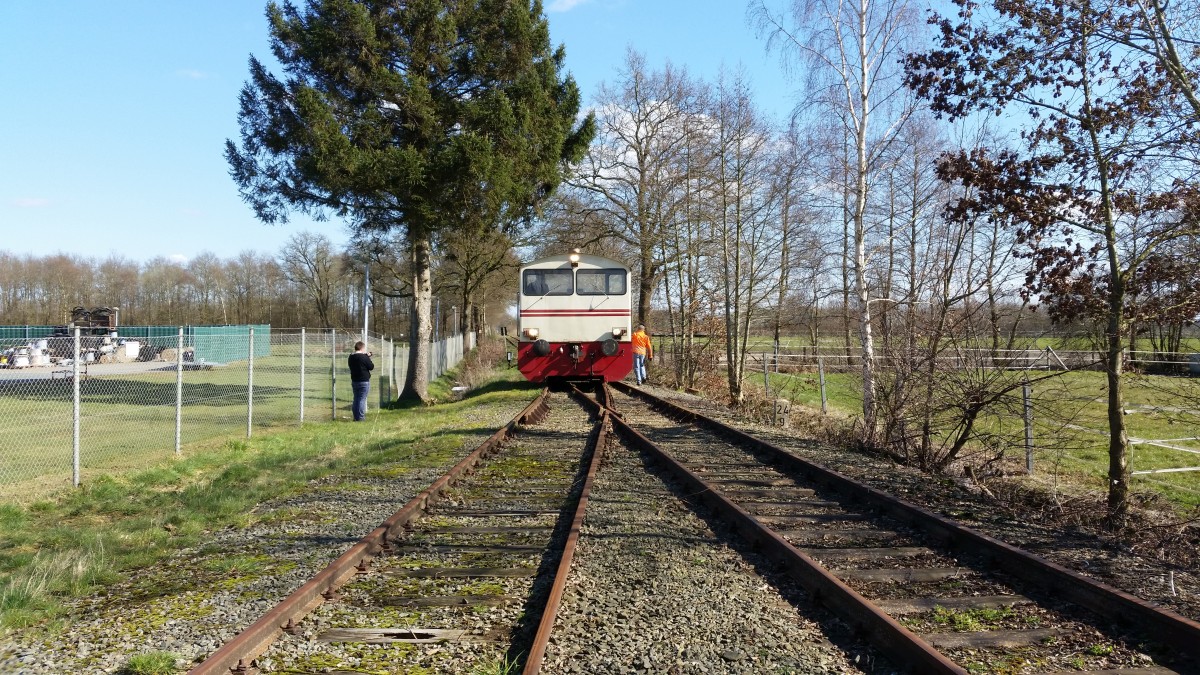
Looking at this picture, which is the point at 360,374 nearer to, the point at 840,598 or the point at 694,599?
the point at 694,599

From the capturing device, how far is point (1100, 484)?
10.7 m

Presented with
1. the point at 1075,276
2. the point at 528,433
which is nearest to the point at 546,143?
the point at 528,433

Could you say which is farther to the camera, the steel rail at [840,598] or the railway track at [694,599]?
the railway track at [694,599]

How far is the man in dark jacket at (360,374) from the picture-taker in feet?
50.6

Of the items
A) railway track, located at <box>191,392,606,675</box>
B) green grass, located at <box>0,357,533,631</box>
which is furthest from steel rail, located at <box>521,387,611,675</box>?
green grass, located at <box>0,357,533,631</box>

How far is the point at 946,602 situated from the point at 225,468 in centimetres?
897

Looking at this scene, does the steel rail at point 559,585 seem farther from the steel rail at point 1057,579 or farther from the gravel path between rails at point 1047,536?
the gravel path between rails at point 1047,536

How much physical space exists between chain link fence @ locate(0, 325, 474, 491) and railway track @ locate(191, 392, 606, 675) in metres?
4.80

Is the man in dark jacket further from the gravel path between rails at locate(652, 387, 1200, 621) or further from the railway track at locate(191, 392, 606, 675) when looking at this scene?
the gravel path between rails at locate(652, 387, 1200, 621)

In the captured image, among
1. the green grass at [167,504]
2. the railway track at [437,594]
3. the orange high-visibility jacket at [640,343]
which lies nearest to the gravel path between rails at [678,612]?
the railway track at [437,594]

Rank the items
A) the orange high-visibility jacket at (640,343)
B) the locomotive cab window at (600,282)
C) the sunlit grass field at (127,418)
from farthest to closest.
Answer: the orange high-visibility jacket at (640,343) < the locomotive cab window at (600,282) < the sunlit grass field at (127,418)

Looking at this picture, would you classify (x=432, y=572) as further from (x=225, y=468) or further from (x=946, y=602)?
(x=225, y=468)

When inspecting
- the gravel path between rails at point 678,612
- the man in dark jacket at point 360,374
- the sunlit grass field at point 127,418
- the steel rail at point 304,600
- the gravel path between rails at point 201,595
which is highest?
the man in dark jacket at point 360,374

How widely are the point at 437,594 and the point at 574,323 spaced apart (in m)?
14.6
